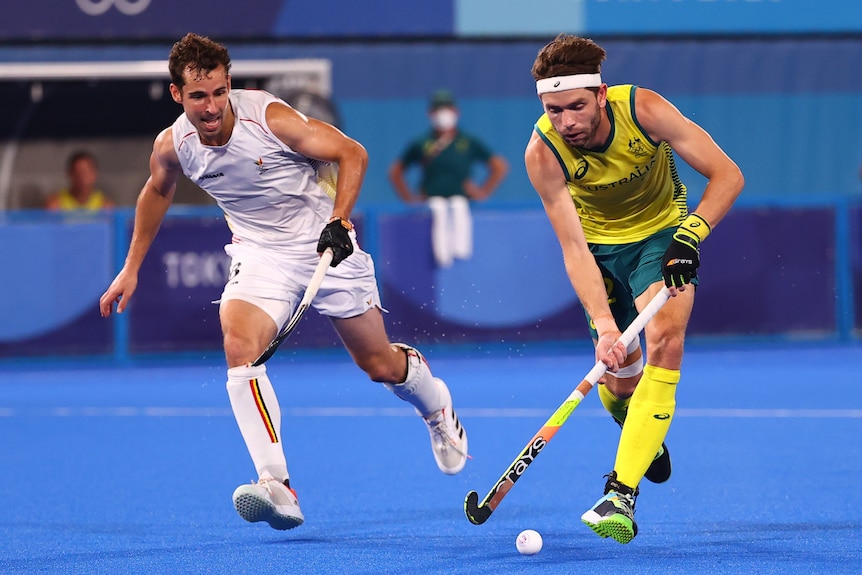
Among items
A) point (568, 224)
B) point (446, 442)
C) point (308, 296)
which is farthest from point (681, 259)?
point (446, 442)

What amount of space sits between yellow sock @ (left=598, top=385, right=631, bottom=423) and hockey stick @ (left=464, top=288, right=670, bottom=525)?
0.98 meters

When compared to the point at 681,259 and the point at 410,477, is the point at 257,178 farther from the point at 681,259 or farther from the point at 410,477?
the point at 410,477

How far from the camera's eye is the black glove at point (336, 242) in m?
5.23

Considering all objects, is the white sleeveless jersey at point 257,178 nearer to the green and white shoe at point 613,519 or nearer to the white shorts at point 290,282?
the white shorts at point 290,282

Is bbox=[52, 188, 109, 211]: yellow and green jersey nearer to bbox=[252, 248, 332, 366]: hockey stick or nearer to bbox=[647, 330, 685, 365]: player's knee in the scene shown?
bbox=[252, 248, 332, 366]: hockey stick

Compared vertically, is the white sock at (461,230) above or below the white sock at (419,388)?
below

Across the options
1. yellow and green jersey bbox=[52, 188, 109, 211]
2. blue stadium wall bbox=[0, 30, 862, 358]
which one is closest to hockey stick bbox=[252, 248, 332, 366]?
blue stadium wall bbox=[0, 30, 862, 358]

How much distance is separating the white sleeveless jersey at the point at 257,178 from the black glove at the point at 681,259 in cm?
153

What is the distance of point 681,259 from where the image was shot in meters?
4.83

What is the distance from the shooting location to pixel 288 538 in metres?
5.30

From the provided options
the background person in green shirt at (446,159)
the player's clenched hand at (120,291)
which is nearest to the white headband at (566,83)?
the player's clenched hand at (120,291)

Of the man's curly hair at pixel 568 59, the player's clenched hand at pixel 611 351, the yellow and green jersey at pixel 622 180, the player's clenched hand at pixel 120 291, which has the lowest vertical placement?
the player's clenched hand at pixel 120 291

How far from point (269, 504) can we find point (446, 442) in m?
1.45

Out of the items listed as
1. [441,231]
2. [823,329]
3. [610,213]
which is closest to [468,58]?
[441,231]
